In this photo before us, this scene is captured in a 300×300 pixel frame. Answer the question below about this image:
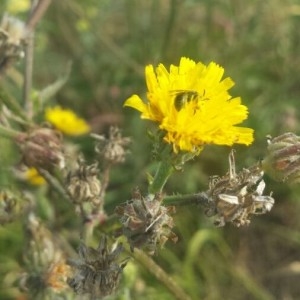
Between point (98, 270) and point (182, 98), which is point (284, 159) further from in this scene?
point (98, 270)

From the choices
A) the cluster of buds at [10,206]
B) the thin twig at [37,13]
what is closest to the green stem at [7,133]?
the cluster of buds at [10,206]

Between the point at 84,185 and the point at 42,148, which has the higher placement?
the point at 42,148

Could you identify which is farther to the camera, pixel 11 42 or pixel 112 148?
pixel 11 42

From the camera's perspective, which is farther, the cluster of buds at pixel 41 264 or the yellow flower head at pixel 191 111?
the cluster of buds at pixel 41 264

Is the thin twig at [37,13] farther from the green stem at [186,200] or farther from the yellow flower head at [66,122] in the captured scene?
the green stem at [186,200]

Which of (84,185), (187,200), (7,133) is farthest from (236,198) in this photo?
(7,133)
